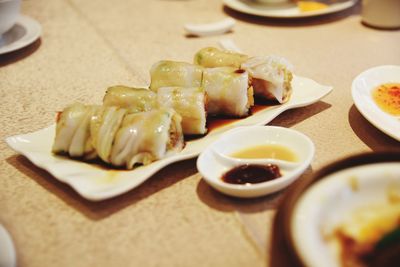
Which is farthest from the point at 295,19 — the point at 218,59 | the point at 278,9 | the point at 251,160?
the point at 251,160

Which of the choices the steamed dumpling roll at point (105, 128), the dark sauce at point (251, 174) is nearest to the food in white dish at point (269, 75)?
the dark sauce at point (251, 174)

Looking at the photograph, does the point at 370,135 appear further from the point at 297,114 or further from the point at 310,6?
the point at 310,6

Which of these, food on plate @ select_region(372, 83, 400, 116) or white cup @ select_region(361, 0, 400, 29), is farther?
white cup @ select_region(361, 0, 400, 29)

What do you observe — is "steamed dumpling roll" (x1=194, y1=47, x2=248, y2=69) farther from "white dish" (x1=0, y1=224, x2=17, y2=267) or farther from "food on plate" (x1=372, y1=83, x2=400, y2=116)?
"white dish" (x1=0, y1=224, x2=17, y2=267)

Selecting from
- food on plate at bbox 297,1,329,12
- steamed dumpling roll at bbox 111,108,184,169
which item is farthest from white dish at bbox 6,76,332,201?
food on plate at bbox 297,1,329,12

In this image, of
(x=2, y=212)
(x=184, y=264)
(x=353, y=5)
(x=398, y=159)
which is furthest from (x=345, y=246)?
(x=353, y=5)

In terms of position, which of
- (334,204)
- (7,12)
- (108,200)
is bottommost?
(108,200)
